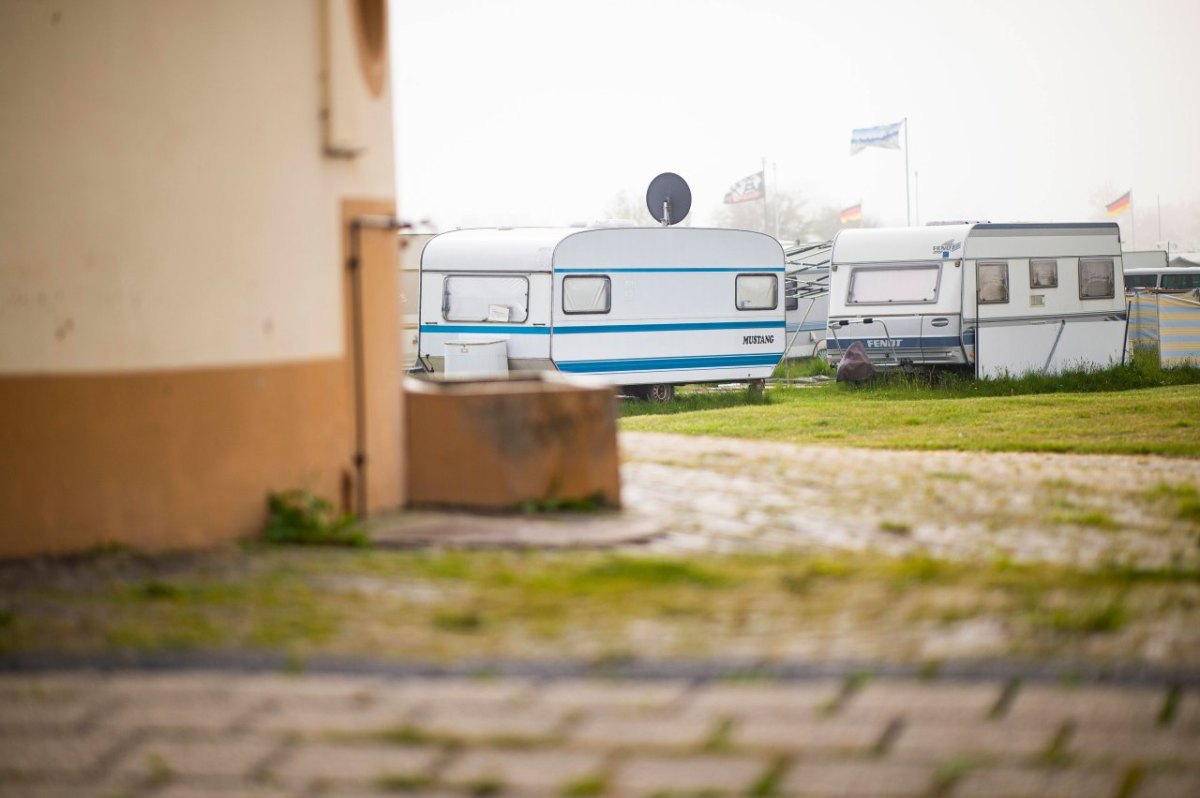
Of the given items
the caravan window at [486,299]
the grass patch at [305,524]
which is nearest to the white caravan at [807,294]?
the caravan window at [486,299]

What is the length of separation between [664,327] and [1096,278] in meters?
7.79

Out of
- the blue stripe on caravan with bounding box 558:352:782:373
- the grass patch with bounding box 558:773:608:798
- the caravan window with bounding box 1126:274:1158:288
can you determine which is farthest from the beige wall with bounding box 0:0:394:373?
the caravan window with bounding box 1126:274:1158:288

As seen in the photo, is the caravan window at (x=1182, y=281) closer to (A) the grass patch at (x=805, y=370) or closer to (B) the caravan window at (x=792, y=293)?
(B) the caravan window at (x=792, y=293)

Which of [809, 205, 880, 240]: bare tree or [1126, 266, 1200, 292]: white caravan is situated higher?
[809, 205, 880, 240]: bare tree

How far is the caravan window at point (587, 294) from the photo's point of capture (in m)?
20.5

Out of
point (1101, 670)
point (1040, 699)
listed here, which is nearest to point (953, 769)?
point (1040, 699)

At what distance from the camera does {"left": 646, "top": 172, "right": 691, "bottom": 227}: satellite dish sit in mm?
25047

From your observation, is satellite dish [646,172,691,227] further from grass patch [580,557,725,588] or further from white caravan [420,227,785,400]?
grass patch [580,557,725,588]

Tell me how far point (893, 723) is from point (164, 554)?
372 cm

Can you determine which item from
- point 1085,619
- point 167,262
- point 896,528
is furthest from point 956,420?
point 1085,619

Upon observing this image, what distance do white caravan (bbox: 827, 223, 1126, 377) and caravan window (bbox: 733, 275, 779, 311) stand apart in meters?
1.35

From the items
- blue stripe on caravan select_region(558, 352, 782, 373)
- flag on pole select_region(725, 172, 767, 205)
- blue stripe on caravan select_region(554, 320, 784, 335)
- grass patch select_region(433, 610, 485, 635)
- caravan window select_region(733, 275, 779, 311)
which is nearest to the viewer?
grass patch select_region(433, 610, 485, 635)

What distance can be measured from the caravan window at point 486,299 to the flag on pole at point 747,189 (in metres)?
28.5

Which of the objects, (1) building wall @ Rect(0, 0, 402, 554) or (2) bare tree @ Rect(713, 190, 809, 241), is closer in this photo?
(1) building wall @ Rect(0, 0, 402, 554)
